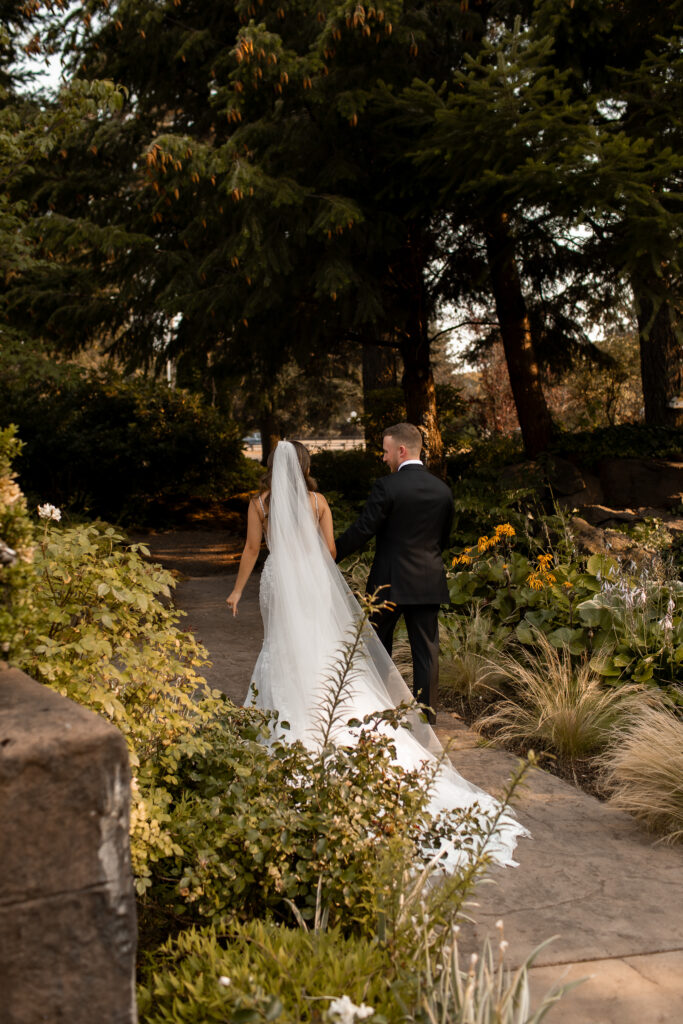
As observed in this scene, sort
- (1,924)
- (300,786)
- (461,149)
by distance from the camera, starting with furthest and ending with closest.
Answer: (461,149)
(300,786)
(1,924)

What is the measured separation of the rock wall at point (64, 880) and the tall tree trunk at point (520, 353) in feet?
36.3

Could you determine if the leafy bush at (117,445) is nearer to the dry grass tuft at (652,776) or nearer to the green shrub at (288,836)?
the dry grass tuft at (652,776)

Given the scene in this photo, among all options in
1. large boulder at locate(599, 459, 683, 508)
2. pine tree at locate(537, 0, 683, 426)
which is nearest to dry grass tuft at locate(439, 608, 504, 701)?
pine tree at locate(537, 0, 683, 426)

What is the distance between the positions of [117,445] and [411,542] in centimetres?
1221

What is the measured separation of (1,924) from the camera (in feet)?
6.02

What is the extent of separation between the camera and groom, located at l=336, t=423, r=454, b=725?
223 inches

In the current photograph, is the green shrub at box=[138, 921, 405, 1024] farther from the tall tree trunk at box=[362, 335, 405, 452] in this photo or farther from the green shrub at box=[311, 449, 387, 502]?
the tall tree trunk at box=[362, 335, 405, 452]

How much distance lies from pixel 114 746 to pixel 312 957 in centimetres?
88

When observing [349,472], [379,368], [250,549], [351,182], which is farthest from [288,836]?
[379,368]

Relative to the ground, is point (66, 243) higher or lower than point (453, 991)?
higher

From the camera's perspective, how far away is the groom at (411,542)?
5.66m

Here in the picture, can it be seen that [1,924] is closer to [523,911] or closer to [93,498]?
[523,911]

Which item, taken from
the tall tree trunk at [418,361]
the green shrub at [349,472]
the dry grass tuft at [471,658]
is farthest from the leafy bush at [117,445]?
the dry grass tuft at [471,658]

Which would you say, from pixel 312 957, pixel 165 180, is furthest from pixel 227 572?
pixel 312 957
